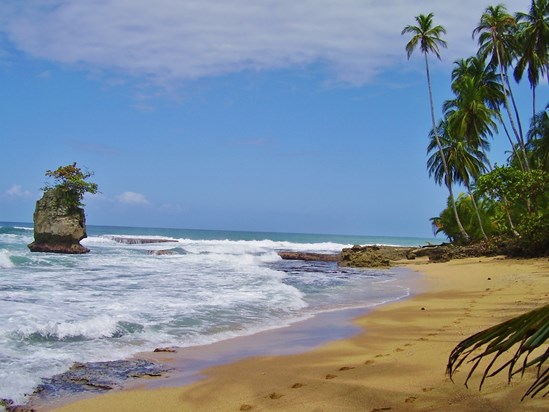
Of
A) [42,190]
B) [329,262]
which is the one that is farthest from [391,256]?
[42,190]

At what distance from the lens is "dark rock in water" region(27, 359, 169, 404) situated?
211 inches

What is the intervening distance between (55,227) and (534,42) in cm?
2832

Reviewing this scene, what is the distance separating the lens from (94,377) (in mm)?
5855

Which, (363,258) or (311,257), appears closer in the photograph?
(363,258)

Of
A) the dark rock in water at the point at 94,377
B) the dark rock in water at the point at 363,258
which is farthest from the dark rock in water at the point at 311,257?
the dark rock in water at the point at 94,377

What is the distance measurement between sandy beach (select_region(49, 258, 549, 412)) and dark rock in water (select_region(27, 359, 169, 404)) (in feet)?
1.19

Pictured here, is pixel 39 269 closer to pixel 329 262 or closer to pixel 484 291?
pixel 484 291

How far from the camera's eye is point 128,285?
1477cm

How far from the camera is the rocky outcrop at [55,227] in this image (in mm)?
30312

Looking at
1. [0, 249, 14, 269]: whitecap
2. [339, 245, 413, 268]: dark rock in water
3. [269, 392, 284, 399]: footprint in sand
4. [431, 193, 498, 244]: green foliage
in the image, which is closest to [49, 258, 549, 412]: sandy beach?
[269, 392, 284, 399]: footprint in sand

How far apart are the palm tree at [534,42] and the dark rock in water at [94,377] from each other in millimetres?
26951

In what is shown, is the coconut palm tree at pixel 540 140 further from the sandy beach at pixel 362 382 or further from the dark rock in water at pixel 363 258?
the sandy beach at pixel 362 382

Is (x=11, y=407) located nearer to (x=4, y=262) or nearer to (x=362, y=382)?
(x=362, y=382)

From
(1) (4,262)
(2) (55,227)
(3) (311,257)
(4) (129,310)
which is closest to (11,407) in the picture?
(4) (129,310)
